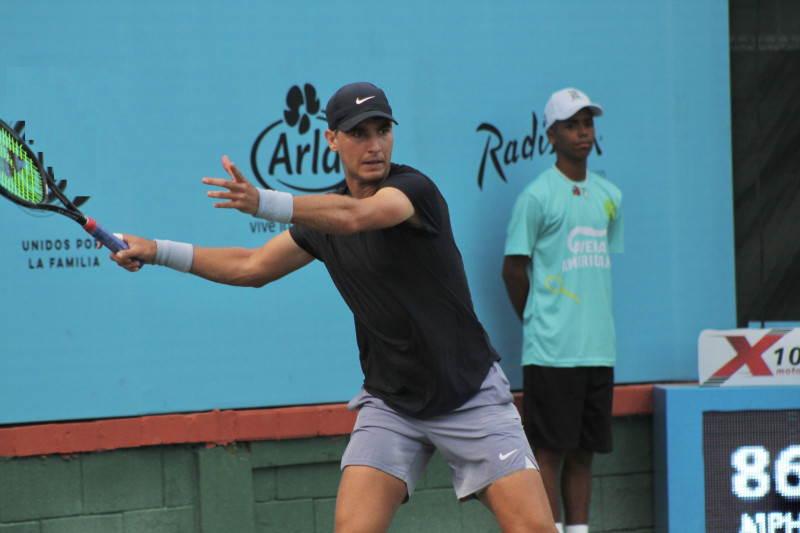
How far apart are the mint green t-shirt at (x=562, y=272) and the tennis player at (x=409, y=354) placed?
151 centimetres

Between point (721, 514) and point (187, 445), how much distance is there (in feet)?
8.99

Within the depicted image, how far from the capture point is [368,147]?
11.5 feet

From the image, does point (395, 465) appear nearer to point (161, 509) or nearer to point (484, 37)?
point (161, 509)

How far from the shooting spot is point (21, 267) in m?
4.78

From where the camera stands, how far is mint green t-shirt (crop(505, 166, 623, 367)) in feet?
17.0

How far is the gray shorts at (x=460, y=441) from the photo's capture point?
3.53 m

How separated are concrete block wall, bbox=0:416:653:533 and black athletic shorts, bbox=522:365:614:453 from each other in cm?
58

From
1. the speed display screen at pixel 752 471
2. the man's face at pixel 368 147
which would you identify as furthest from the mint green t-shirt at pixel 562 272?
the man's face at pixel 368 147

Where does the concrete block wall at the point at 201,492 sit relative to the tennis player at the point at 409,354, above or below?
below

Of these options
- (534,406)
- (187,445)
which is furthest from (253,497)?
(534,406)

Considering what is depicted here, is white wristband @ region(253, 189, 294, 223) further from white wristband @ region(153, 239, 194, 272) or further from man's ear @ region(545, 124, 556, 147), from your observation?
man's ear @ region(545, 124, 556, 147)

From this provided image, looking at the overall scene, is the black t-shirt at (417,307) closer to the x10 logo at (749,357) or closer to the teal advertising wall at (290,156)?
the teal advertising wall at (290,156)

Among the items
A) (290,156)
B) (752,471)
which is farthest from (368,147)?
(752,471)

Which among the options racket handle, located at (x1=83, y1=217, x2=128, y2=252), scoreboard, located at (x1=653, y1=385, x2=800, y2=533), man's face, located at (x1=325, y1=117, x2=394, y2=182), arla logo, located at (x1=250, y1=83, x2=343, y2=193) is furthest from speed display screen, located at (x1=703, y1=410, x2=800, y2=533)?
racket handle, located at (x1=83, y1=217, x2=128, y2=252)
